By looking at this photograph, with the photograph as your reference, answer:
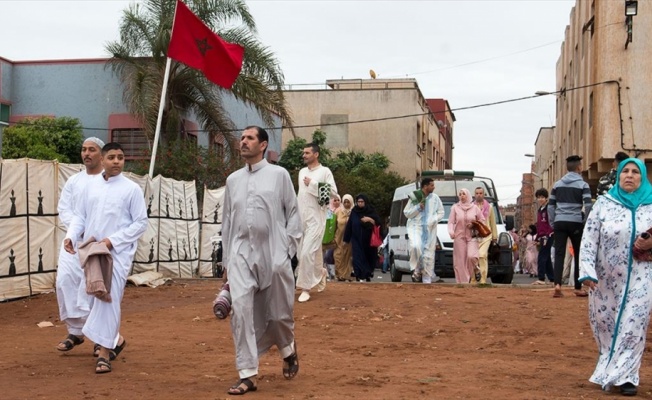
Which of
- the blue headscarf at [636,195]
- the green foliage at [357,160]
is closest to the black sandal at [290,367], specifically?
the blue headscarf at [636,195]

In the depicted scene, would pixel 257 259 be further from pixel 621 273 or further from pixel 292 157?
pixel 292 157

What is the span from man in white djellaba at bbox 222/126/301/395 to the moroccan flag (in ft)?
40.6

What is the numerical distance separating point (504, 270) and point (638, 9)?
13.9 metres

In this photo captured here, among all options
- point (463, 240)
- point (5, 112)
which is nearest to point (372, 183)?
point (5, 112)

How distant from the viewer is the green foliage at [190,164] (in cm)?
3084

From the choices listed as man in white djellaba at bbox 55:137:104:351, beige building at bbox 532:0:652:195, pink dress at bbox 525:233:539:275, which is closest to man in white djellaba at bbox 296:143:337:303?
man in white djellaba at bbox 55:137:104:351

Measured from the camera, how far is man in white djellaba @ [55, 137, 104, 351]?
30.7ft

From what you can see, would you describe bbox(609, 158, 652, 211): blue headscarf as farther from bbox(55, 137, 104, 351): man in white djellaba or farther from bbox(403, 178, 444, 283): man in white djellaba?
bbox(403, 178, 444, 283): man in white djellaba

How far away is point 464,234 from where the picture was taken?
17281 millimetres

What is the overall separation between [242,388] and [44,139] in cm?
2667

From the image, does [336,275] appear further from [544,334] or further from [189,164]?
[189,164]

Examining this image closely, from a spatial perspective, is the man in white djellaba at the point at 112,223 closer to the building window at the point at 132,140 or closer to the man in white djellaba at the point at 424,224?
the man in white djellaba at the point at 424,224

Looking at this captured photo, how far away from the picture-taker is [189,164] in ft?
103

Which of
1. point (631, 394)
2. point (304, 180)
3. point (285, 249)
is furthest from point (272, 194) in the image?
point (304, 180)
